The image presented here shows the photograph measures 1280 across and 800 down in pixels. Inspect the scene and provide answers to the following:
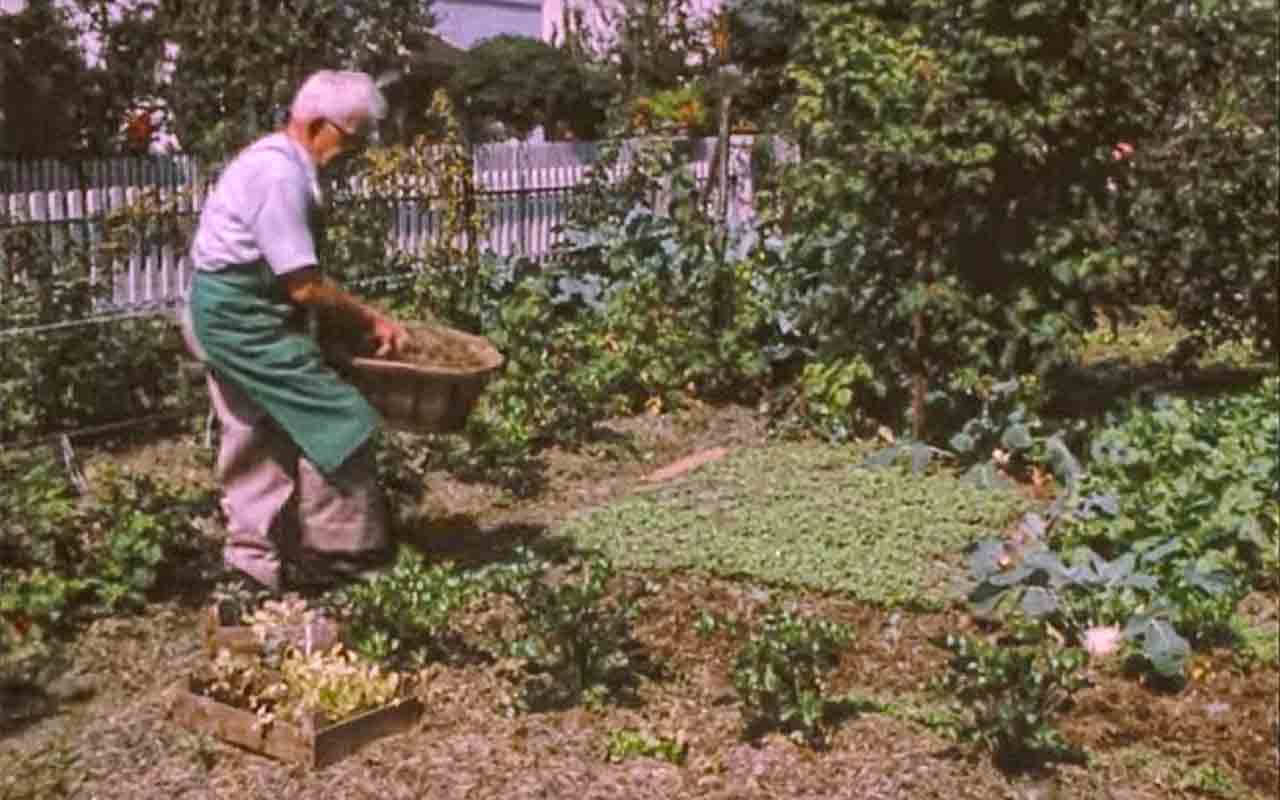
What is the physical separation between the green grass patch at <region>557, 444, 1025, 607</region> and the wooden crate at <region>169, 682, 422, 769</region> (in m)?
1.79

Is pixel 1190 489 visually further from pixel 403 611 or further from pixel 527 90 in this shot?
pixel 527 90

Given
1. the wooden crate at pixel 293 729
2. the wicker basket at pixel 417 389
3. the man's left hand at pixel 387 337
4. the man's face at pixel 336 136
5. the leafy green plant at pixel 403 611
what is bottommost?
the wooden crate at pixel 293 729

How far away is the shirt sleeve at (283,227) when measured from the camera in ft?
19.1

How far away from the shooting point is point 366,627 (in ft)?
18.7

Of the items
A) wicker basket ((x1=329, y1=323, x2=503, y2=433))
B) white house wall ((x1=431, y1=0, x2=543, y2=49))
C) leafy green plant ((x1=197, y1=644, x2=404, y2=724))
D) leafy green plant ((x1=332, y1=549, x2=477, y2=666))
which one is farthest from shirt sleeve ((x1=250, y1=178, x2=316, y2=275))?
white house wall ((x1=431, y1=0, x2=543, y2=49))

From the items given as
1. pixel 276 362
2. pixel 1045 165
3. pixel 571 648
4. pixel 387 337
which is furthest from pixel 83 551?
pixel 1045 165

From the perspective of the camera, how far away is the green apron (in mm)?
6039

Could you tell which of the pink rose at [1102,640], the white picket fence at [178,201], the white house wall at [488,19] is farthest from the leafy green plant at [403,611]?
the white house wall at [488,19]

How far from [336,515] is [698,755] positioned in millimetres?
1654

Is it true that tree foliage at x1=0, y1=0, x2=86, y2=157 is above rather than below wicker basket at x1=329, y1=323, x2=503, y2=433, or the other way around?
above

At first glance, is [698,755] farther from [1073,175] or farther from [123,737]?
[1073,175]

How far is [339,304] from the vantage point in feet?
19.9

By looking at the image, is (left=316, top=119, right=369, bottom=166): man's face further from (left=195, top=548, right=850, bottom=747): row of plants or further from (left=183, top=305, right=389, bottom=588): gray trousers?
(left=195, top=548, right=850, bottom=747): row of plants

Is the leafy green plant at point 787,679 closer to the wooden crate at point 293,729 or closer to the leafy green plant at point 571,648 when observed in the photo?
the leafy green plant at point 571,648
